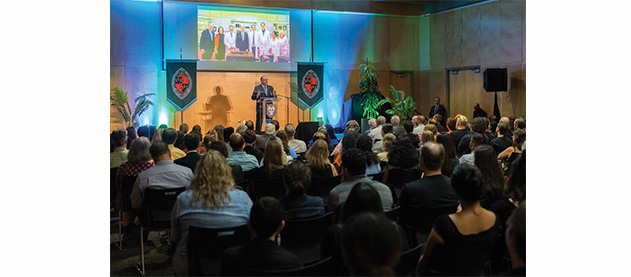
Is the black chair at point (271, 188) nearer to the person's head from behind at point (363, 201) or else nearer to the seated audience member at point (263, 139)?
the person's head from behind at point (363, 201)

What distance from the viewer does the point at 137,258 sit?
17.5ft

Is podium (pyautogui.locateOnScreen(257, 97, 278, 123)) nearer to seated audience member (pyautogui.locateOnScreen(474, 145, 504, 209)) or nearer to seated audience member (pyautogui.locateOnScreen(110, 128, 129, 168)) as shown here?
seated audience member (pyautogui.locateOnScreen(110, 128, 129, 168))

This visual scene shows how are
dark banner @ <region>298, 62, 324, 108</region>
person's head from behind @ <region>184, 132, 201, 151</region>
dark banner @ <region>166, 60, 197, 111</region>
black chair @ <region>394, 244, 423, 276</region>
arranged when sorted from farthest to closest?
dark banner @ <region>298, 62, 324, 108</region> → dark banner @ <region>166, 60, 197, 111</region> → person's head from behind @ <region>184, 132, 201, 151</region> → black chair @ <region>394, 244, 423, 276</region>

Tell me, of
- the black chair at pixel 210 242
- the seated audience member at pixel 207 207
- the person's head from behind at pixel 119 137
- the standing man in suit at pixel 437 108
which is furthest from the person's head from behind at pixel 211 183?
the standing man in suit at pixel 437 108

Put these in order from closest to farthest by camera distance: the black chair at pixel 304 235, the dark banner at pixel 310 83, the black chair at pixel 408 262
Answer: the black chair at pixel 408 262 → the black chair at pixel 304 235 → the dark banner at pixel 310 83

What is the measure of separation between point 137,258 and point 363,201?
2.80m

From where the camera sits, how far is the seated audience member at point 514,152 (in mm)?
5525

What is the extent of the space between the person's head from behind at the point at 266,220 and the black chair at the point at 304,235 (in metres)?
0.90

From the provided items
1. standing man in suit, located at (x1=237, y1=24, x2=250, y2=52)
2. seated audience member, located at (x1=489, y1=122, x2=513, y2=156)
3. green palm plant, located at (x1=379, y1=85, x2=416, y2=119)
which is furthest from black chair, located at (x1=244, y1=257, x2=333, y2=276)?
green palm plant, located at (x1=379, y1=85, x2=416, y2=119)

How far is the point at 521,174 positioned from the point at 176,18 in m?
11.9

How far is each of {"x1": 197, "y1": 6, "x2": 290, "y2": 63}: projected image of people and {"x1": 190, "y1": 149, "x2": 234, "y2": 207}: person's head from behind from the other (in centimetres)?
1067

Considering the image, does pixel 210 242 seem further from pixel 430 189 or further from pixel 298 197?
pixel 430 189

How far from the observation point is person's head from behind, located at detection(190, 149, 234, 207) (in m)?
3.68
